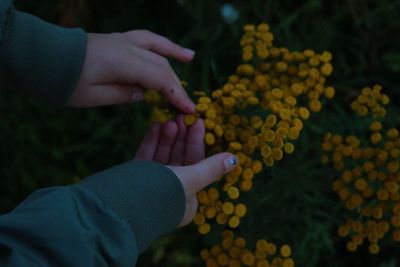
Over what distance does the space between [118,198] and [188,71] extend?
1.07m

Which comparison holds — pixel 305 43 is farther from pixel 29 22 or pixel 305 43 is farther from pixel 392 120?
pixel 29 22

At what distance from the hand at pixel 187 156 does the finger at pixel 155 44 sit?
193 millimetres

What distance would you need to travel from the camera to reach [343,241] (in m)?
2.23

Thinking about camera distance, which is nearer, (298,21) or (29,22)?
(29,22)

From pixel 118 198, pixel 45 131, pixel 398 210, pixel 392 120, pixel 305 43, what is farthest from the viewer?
pixel 45 131

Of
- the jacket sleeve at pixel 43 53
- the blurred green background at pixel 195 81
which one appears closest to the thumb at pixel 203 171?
the jacket sleeve at pixel 43 53

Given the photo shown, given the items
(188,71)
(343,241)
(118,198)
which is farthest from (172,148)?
(343,241)

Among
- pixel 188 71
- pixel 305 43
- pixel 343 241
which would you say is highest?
pixel 305 43

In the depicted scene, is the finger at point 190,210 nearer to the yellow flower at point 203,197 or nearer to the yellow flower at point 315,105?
the yellow flower at point 203,197

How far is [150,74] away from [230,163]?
303 millimetres

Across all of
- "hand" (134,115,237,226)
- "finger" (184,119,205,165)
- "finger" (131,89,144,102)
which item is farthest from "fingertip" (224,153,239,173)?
"finger" (131,89,144,102)

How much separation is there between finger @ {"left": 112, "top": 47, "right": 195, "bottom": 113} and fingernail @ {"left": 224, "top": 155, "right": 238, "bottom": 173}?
19 cm

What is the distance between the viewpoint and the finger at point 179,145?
147cm

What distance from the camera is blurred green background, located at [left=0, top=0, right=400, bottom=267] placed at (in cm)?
217
